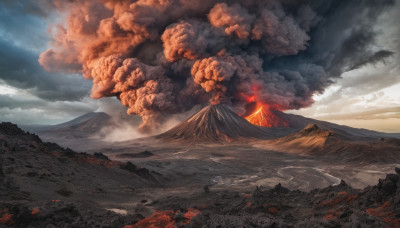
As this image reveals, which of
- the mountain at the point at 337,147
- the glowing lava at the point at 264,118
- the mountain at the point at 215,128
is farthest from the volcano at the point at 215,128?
the mountain at the point at 337,147

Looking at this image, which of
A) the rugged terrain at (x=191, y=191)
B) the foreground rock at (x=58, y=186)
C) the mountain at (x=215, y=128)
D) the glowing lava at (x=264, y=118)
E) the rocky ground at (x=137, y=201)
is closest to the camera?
the rocky ground at (x=137, y=201)

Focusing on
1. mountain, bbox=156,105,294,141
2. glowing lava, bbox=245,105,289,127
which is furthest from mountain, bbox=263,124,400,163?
glowing lava, bbox=245,105,289,127

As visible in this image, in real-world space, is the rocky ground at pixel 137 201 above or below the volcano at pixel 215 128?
below

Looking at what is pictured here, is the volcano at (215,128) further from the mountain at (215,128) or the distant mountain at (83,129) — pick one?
the distant mountain at (83,129)

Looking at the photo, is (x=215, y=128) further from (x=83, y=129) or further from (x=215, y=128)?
(x=83, y=129)

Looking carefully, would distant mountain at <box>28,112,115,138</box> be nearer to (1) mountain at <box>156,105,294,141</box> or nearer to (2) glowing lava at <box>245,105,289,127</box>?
(1) mountain at <box>156,105,294,141</box>

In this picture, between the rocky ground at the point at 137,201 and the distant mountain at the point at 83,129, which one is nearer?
the rocky ground at the point at 137,201
